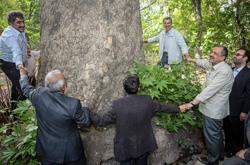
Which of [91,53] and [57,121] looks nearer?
[57,121]

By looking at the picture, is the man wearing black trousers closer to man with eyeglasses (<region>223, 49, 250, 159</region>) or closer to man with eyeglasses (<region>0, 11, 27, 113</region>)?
man with eyeglasses (<region>223, 49, 250, 159</region>)

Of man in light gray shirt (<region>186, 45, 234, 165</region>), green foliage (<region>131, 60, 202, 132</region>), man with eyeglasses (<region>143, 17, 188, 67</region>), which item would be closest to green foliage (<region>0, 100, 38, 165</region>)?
green foliage (<region>131, 60, 202, 132</region>)

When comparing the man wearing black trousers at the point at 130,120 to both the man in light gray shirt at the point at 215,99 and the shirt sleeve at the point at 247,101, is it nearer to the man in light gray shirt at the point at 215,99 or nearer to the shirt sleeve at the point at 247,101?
the man in light gray shirt at the point at 215,99

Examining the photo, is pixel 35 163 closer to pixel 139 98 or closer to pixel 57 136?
pixel 57 136

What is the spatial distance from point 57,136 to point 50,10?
2.21 m

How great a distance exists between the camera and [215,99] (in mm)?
2832

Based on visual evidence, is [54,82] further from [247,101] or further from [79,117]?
[247,101]

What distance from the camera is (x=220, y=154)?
3186 millimetres

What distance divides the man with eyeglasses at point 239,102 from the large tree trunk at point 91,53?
2276mm

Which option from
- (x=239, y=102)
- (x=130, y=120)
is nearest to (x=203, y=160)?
(x=239, y=102)

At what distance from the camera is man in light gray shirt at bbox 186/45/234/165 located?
2740mm

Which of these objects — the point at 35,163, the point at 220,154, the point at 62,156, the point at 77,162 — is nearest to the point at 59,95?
the point at 62,156

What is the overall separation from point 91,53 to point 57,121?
126cm

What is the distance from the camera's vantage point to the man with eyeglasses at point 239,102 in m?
3.13
